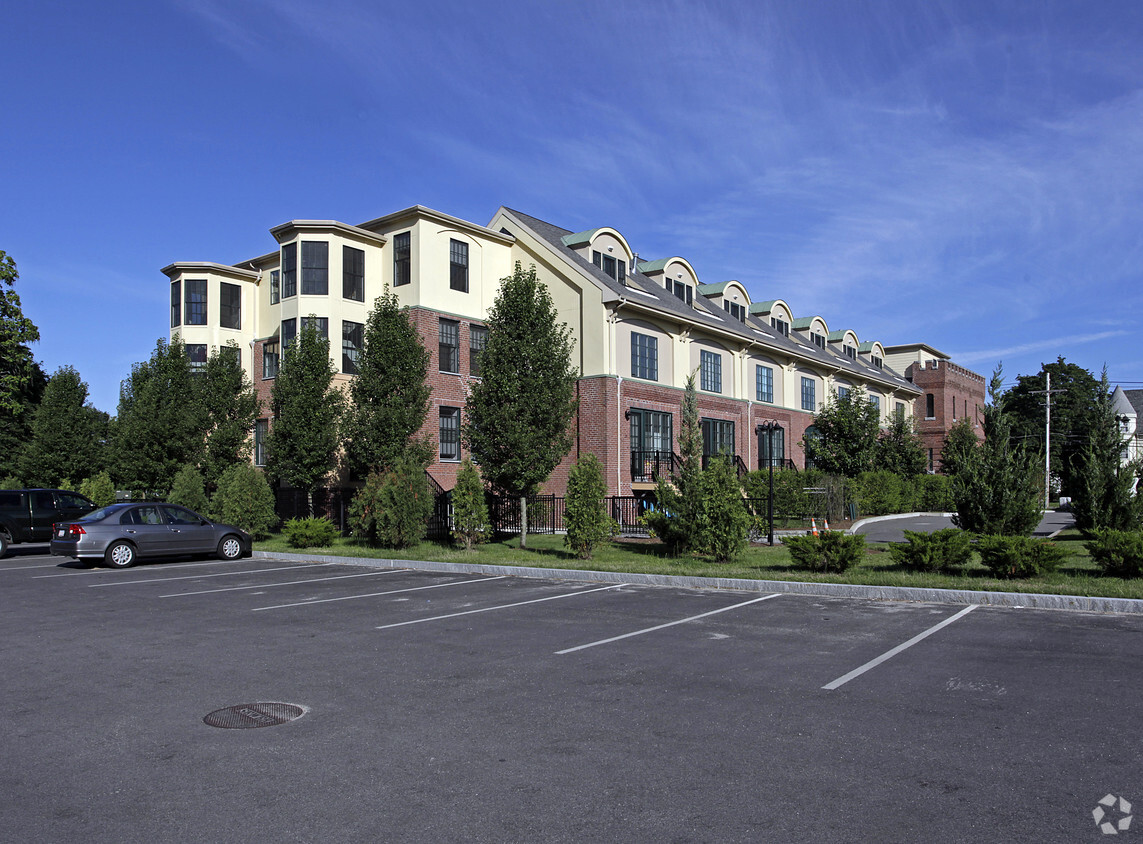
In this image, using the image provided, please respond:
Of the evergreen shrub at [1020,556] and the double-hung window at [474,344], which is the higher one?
the double-hung window at [474,344]

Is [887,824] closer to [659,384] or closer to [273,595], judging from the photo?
[273,595]

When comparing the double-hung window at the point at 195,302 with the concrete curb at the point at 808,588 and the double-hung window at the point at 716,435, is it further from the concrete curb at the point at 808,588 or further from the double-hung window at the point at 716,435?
the double-hung window at the point at 716,435

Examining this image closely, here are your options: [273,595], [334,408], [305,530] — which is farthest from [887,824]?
[334,408]

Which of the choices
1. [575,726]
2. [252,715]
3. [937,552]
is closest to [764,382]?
[937,552]

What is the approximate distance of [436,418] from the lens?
27.5m

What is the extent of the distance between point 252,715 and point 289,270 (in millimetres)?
23711

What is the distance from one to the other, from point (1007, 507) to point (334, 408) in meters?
17.7

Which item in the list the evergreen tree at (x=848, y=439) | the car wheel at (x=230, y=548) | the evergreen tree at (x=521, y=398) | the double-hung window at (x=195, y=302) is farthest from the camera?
the evergreen tree at (x=848, y=439)

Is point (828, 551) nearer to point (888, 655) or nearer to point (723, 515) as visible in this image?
point (723, 515)

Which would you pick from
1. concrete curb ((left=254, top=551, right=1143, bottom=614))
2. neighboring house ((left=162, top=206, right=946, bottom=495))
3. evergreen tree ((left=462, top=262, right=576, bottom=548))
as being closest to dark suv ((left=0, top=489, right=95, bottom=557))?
neighboring house ((left=162, top=206, right=946, bottom=495))

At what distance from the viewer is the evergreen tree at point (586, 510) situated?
17750mm

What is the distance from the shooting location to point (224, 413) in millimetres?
27828

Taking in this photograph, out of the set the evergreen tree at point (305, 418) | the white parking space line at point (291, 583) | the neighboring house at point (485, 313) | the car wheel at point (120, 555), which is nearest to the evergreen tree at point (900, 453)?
the neighboring house at point (485, 313)

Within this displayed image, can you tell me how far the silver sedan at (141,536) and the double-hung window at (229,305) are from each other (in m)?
13.3
